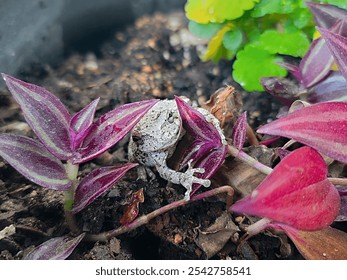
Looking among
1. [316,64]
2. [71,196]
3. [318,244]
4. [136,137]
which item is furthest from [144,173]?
[316,64]

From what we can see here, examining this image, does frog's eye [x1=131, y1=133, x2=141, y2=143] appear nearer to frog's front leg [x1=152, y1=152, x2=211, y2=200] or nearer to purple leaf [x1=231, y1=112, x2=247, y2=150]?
frog's front leg [x1=152, y1=152, x2=211, y2=200]

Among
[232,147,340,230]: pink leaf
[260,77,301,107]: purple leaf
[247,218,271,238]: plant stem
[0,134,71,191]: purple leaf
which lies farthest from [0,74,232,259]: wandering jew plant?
[260,77,301,107]: purple leaf

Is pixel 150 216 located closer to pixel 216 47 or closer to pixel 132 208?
pixel 132 208

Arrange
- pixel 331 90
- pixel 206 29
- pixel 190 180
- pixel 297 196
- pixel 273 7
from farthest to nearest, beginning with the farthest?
pixel 206 29 < pixel 273 7 < pixel 331 90 < pixel 190 180 < pixel 297 196

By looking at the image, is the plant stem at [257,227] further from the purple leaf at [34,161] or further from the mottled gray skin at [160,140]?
the purple leaf at [34,161]
